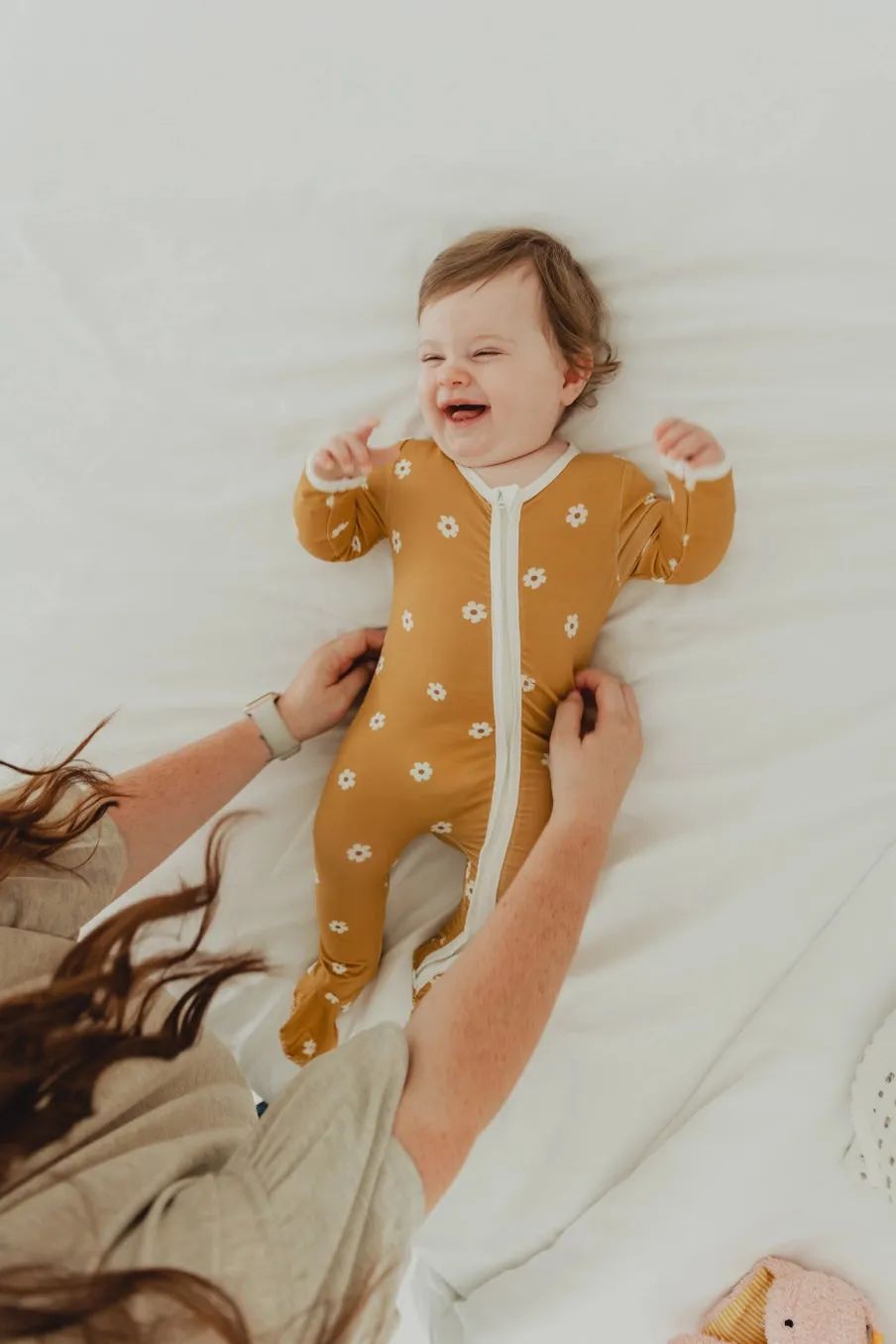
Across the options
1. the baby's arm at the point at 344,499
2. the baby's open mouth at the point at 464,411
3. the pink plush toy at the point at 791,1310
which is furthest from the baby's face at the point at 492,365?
the pink plush toy at the point at 791,1310

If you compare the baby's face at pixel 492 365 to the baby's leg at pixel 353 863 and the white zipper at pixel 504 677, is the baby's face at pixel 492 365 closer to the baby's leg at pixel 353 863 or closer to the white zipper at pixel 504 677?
the white zipper at pixel 504 677

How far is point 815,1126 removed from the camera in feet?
3.55

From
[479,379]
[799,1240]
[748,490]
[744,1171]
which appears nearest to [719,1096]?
[744,1171]

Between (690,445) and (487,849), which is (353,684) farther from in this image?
(690,445)

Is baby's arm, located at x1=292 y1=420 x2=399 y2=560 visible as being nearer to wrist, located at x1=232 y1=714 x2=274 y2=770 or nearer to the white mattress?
the white mattress

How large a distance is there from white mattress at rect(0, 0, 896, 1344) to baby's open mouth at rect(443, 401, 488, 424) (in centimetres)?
12

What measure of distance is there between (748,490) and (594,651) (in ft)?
0.84

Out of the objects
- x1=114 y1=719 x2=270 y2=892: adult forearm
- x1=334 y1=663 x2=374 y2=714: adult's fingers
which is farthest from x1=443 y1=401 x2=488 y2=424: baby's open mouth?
x1=114 y1=719 x2=270 y2=892: adult forearm

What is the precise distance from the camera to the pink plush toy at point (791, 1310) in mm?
1069

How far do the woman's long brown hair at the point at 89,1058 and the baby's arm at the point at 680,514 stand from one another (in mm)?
593

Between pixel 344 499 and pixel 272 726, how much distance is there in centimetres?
28

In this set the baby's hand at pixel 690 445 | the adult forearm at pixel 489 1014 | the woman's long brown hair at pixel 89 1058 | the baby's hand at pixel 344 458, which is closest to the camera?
the woman's long brown hair at pixel 89 1058

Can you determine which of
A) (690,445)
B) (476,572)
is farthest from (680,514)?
(476,572)

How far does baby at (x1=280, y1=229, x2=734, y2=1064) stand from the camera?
1109 millimetres
